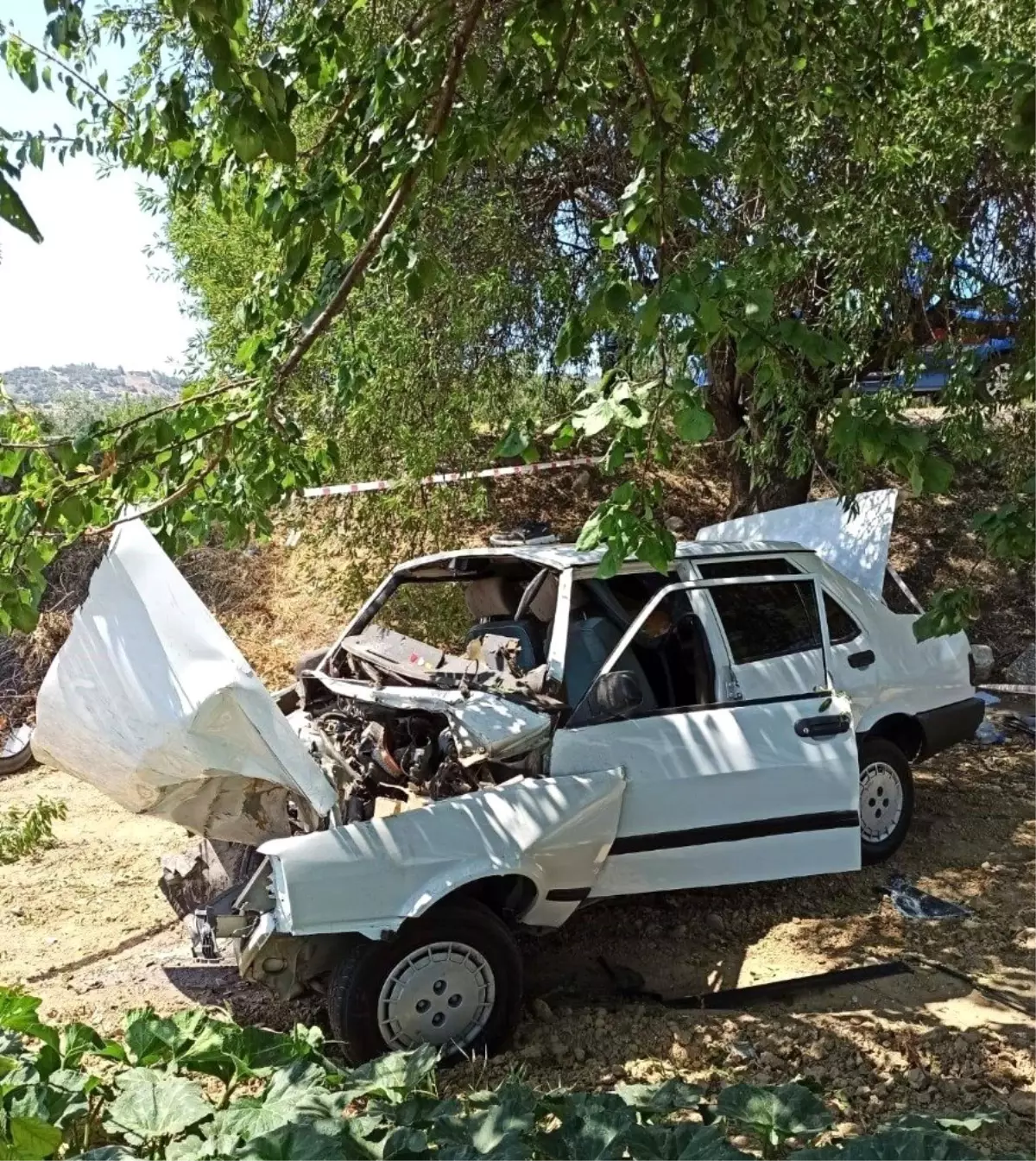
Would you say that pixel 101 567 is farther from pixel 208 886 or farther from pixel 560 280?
pixel 560 280

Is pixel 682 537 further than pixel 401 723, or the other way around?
pixel 682 537

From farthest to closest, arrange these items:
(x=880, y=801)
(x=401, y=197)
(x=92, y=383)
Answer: (x=92, y=383) → (x=880, y=801) → (x=401, y=197)

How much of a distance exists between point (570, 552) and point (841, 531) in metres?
2.47

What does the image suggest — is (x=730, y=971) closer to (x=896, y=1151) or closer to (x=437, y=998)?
(x=437, y=998)

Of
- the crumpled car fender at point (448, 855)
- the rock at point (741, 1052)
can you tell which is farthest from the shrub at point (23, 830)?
the rock at point (741, 1052)

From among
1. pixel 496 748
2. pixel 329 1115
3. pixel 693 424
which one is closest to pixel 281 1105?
pixel 329 1115

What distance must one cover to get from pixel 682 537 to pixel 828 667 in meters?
6.86

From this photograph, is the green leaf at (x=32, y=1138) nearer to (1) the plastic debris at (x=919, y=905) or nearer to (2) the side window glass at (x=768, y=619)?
(2) the side window glass at (x=768, y=619)

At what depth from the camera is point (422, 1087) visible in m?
3.45

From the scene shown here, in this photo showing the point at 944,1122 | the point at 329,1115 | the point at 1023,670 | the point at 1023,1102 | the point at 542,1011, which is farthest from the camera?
the point at 1023,670

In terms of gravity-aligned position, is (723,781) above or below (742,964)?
above

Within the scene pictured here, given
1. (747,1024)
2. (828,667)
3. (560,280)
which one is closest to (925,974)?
(747,1024)

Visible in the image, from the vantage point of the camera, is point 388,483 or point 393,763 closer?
point 393,763

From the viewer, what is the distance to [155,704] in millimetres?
3510
